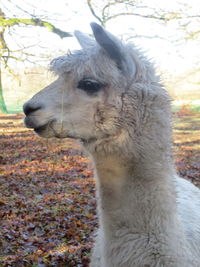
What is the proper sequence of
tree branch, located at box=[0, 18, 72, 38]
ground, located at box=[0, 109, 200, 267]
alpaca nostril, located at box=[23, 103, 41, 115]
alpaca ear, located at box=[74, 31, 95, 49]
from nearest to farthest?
1. alpaca nostril, located at box=[23, 103, 41, 115]
2. alpaca ear, located at box=[74, 31, 95, 49]
3. ground, located at box=[0, 109, 200, 267]
4. tree branch, located at box=[0, 18, 72, 38]

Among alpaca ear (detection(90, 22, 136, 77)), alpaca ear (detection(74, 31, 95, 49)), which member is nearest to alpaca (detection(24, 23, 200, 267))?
alpaca ear (detection(90, 22, 136, 77))

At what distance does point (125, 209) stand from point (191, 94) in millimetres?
21887

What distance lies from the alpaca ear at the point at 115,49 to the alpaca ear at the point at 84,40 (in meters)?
0.34

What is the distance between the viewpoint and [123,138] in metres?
2.66

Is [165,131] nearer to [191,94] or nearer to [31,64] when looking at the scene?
[31,64]

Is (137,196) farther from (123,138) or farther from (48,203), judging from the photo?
(48,203)

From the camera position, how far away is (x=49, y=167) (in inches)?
470

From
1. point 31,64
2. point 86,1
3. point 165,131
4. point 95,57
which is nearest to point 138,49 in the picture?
point 95,57

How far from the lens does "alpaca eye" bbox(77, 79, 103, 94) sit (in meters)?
2.67

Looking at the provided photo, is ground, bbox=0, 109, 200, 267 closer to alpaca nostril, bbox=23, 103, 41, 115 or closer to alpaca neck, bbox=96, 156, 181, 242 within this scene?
alpaca neck, bbox=96, 156, 181, 242

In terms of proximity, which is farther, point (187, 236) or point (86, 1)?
point (86, 1)

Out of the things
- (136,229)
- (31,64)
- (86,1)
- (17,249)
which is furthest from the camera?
(86,1)

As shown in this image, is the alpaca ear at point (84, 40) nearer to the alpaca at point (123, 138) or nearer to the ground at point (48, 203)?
the alpaca at point (123, 138)

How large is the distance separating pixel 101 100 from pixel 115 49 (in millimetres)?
344
